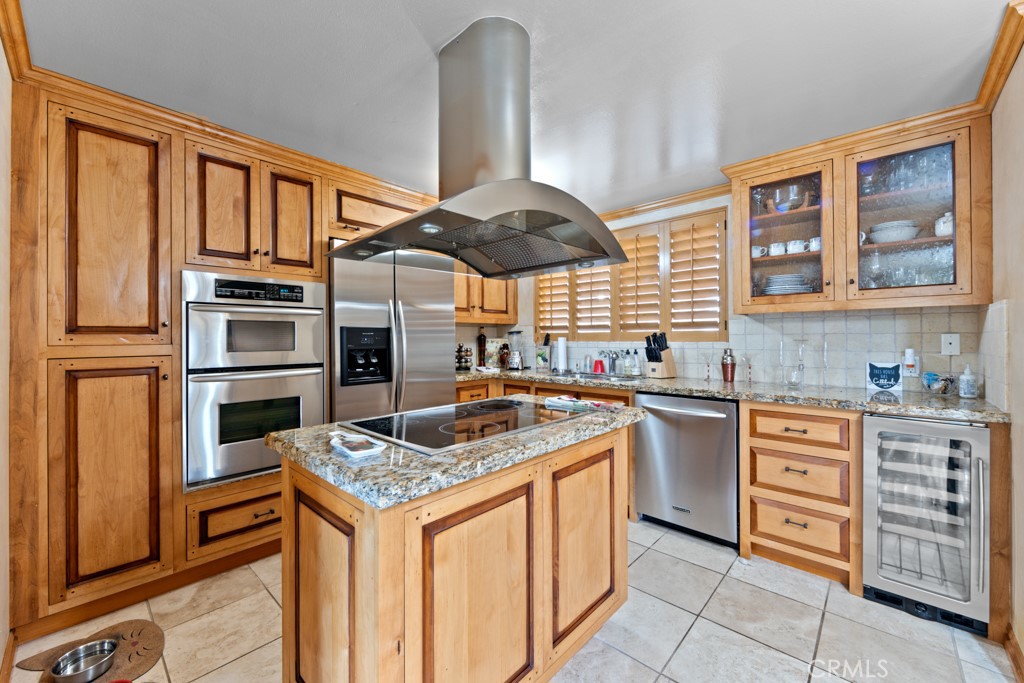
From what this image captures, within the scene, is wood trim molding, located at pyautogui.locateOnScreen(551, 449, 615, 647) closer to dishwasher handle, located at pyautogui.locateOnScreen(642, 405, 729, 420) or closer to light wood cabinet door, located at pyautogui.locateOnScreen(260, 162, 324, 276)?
dishwasher handle, located at pyautogui.locateOnScreen(642, 405, 729, 420)

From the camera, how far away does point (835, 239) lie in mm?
2410

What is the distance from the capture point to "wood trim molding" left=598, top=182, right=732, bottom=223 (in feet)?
10.1

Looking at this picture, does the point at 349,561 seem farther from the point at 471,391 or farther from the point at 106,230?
the point at 471,391

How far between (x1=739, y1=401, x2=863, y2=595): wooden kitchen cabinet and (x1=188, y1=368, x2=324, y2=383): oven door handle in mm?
2525

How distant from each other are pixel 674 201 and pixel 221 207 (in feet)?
9.94

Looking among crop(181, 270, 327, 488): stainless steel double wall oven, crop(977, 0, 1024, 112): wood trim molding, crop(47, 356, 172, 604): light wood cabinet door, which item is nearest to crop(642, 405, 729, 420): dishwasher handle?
crop(977, 0, 1024, 112): wood trim molding

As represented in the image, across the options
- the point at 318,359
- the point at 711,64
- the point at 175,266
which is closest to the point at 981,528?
the point at 711,64

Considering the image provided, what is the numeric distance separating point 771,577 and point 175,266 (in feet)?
11.3

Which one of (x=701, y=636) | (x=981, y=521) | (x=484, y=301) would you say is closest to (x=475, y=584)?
(x=701, y=636)

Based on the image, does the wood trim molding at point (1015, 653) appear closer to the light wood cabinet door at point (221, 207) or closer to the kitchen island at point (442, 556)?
the kitchen island at point (442, 556)

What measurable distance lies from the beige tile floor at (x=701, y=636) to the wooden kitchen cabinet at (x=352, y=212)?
2.05 meters

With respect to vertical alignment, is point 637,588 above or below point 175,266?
below

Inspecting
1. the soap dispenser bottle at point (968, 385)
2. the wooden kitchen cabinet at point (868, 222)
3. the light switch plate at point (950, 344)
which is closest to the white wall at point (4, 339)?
the wooden kitchen cabinet at point (868, 222)

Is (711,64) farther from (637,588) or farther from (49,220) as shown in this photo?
(49,220)
